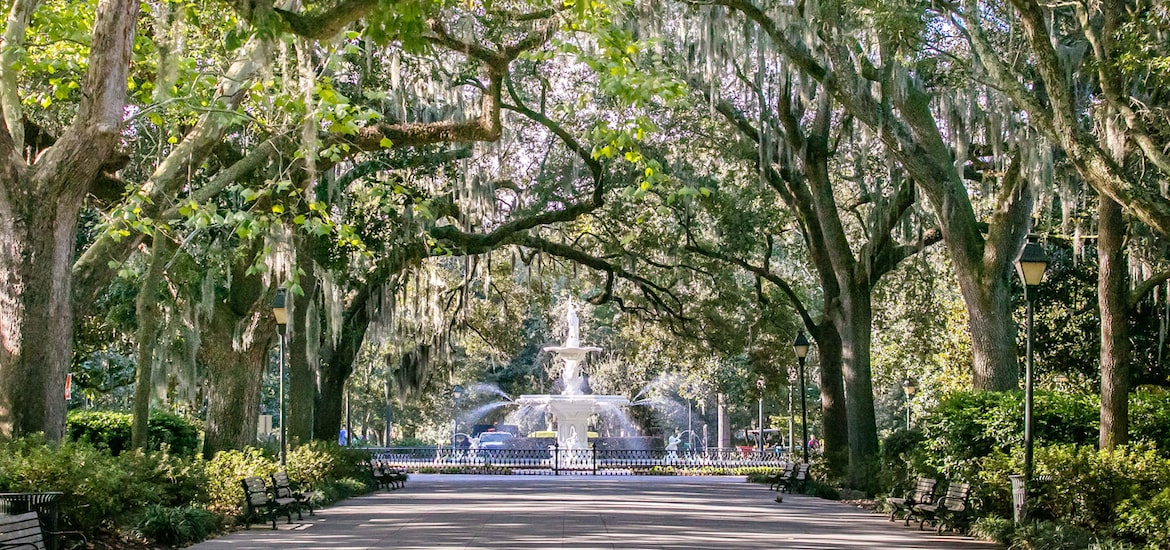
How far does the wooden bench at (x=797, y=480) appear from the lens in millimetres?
25203

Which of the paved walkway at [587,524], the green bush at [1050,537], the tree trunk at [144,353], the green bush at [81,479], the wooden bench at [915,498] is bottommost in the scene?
the paved walkway at [587,524]

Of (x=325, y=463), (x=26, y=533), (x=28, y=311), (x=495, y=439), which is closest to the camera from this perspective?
(x=26, y=533)

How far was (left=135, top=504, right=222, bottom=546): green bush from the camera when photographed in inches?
532

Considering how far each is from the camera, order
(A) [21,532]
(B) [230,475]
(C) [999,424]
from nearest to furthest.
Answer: (A) [21,532], (C) [999,424], (B) [230,475]

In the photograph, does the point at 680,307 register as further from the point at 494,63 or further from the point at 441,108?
the point at 494,63

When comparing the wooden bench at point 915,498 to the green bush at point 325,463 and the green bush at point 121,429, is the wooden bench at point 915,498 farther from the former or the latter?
the green bush at point 121,429

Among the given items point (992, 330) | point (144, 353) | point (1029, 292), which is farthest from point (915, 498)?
point (144, 353)

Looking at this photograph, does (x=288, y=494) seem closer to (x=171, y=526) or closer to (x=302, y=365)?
(x=171, y=526)

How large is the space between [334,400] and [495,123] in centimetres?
1309

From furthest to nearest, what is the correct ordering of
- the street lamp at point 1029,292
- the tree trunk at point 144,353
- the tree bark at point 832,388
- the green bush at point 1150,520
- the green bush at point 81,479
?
the tree bark at point 832,388
the tree trunk at point 144,353
the street lamp at point 1029,292
the green bush at point 1150,520
the green bush at point 81,479

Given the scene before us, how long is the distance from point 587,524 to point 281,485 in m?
4.47

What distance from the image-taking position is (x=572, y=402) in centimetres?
3778

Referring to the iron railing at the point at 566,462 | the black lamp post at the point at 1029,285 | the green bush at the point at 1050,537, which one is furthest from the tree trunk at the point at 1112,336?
the iron railing at the point at 566,462

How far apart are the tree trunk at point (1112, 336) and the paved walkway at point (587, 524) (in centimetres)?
197
